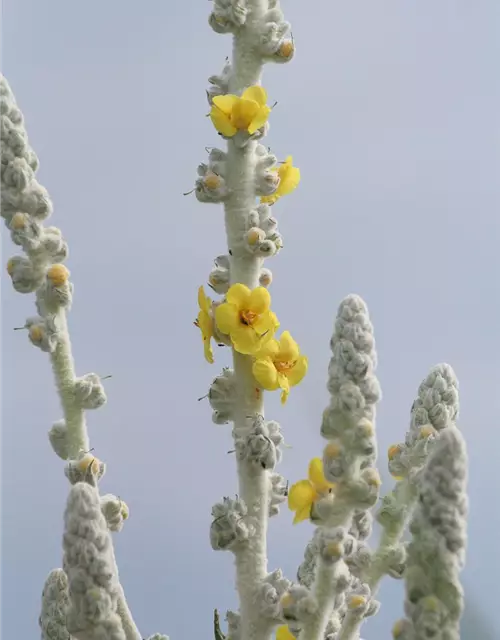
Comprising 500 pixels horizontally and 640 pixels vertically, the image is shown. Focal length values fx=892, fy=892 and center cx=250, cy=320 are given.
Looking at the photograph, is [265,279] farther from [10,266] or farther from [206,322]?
[10,266]

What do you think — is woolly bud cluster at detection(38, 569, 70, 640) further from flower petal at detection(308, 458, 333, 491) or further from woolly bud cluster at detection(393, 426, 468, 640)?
woolly bud cluster at detection(393, 426, 468, 640)

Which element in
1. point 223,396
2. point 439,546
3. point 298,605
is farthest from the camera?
point 223,396

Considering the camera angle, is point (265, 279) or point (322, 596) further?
point (265, 279)

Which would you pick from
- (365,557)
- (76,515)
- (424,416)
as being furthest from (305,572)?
(76,515)

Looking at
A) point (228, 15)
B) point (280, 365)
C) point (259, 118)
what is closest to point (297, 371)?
point (280, 365)

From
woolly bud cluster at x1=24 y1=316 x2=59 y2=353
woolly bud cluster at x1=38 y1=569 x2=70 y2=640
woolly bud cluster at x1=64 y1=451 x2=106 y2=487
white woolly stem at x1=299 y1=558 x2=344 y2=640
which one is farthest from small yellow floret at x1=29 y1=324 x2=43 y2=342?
white woolly stem at x1=299 y1=558 x2=344 y2=640

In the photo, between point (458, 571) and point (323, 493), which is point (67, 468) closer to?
point (323, 493)

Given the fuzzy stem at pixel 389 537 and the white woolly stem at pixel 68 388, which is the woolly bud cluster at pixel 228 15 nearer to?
the white woolly stem at pixel 68 388
